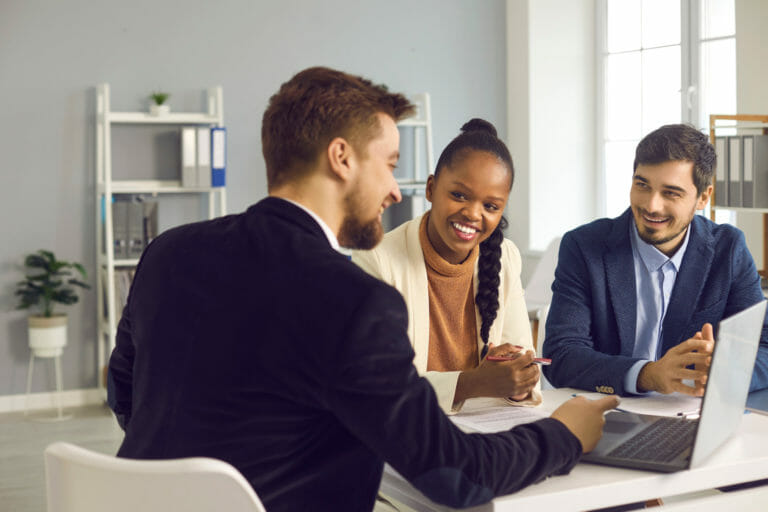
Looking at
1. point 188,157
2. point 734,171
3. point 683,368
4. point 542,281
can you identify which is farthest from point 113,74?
point 683,368

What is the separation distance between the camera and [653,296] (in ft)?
7.15

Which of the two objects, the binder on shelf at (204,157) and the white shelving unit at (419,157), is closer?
the binder on shelf at (204,157)

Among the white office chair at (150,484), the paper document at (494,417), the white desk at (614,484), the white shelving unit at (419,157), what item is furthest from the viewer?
the white shelving unit at (419,157)

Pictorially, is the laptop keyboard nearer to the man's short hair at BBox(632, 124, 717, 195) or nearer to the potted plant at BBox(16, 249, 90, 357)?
the man's short hair at BBox(632, 124, 717, 195)

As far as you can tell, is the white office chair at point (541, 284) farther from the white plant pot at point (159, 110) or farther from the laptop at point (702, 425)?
the laptop at point (702, 425)

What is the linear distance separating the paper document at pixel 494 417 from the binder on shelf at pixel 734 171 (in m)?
2.52

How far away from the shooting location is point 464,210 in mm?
1966

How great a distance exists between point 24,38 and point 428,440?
165 inches

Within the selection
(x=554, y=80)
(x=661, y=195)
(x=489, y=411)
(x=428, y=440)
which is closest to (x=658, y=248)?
(x=661, y=195)

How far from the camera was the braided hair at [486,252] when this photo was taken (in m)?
2.02

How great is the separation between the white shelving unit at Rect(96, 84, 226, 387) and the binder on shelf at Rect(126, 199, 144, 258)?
2.4 inches

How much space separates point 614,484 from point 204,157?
3789 millimetres

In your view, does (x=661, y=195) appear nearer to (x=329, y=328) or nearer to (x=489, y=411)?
(x=489, y=411)

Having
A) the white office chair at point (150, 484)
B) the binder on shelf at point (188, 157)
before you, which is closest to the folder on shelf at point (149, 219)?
the binder on shelf at point (188, 157)
